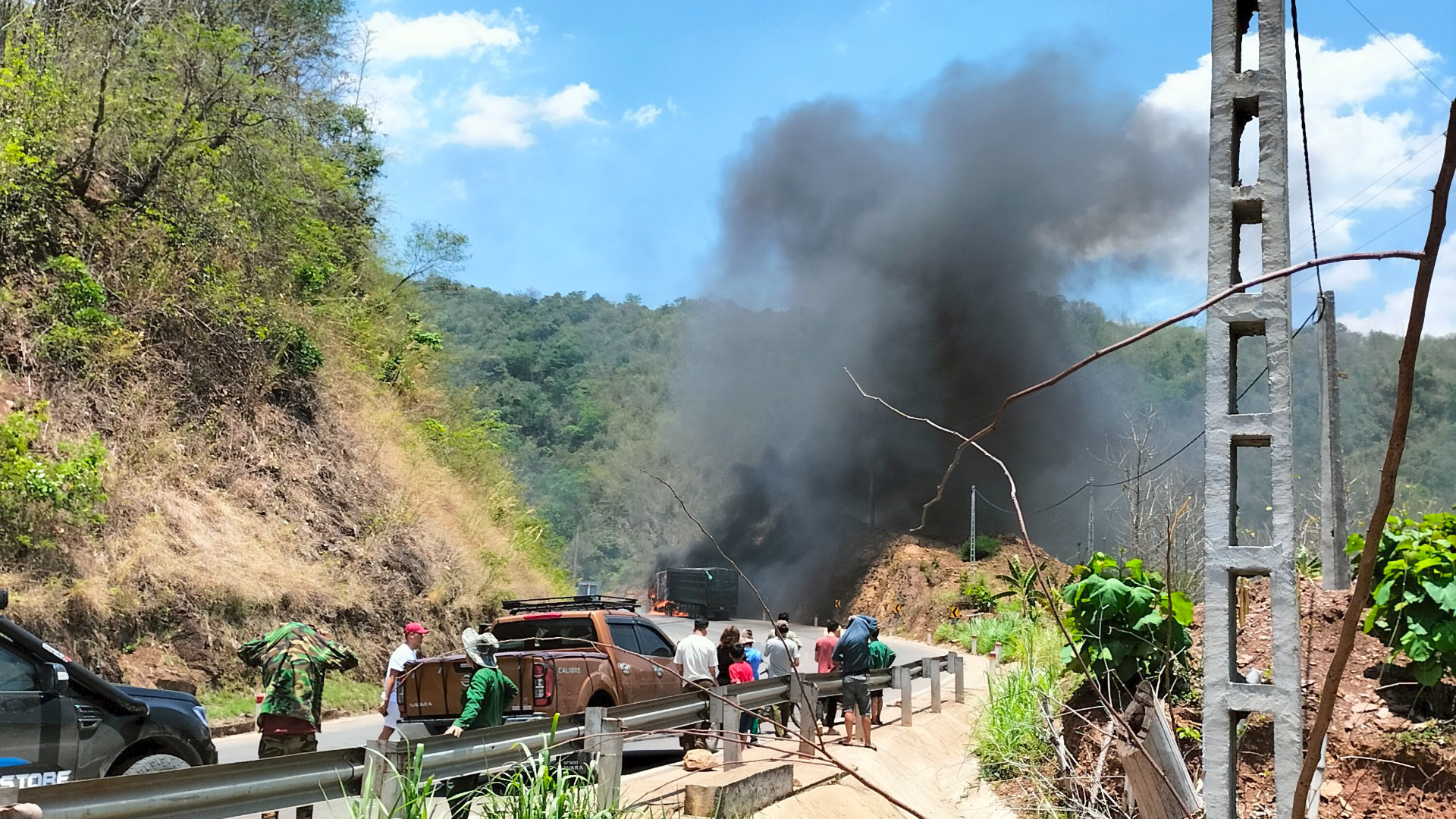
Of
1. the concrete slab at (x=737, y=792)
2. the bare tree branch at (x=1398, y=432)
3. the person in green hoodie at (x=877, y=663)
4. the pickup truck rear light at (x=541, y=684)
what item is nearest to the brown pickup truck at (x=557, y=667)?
the pickup truck rear light at (x=541, y=684)

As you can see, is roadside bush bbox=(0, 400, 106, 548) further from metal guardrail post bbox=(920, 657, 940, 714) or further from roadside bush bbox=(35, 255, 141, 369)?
metal guardrail post bbox=(920, 657, 940, 714)

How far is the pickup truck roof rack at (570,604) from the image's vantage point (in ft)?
41.4

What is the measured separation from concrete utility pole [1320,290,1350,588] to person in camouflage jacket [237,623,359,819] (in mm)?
10243

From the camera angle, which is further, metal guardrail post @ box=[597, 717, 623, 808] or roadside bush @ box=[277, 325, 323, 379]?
roadside bush @ box=[277, 325, 323, 379]

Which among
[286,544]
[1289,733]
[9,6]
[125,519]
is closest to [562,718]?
[1289,733]

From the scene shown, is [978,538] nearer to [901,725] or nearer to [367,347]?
[367,347]

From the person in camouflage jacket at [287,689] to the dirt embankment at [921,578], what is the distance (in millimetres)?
33516

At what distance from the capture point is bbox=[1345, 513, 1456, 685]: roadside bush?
880cm

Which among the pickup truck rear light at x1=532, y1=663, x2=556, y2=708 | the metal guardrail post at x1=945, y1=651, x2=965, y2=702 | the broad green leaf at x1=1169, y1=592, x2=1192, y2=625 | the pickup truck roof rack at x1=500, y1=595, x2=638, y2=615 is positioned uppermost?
the broad green leaf at x1=1169, y1=592, x2=1192, y2=625

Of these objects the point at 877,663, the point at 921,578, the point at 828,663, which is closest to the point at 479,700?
the point at 877,663

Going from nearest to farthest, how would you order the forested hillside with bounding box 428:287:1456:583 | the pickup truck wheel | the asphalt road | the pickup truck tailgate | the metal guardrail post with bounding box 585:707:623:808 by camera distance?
the metal guardrail post with bounding box 585:707:623:808
the pickup truck wheel
the pickup truck tailgate
the asphalt road
the forested hillside with bounding box 428:287:1456:583

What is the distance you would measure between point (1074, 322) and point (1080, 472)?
31.2ft

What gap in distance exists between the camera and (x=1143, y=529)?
59.3ft

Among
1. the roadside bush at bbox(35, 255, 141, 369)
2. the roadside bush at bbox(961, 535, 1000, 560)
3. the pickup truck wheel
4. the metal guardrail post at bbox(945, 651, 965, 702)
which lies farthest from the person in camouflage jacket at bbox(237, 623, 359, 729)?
the roadside bush at bbox(961, 535, 1000, 560)
